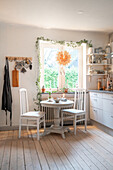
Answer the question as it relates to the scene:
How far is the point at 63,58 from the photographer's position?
465 cm

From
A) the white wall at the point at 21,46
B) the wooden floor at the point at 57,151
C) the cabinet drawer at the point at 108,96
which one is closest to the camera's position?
the wooden floor at the point at 57,151

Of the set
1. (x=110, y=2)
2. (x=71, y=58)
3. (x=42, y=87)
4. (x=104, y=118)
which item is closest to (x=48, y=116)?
(x=42, y=87)

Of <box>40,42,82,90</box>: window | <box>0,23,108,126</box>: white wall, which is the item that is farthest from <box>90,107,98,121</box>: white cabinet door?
<box>0,23,108,126</box>: white wall

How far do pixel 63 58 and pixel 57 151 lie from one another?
2517mm

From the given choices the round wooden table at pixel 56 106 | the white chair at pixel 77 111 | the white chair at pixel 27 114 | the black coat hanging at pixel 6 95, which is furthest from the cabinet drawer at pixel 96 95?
the black coat hanging at pixel 6 95

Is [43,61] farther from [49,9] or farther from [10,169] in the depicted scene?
[10,169]

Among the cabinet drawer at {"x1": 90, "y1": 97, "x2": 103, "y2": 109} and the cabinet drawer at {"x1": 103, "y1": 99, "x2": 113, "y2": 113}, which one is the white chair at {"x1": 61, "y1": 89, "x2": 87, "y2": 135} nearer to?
the cabinet drawer at {"x1": 90, "y1": 97, "x2": 103, "y2": 109}

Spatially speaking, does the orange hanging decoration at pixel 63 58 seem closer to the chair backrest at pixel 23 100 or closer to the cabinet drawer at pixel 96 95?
the cabinet drawer at pixel 96 95

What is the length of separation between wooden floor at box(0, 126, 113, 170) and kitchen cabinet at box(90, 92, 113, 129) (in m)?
0.31

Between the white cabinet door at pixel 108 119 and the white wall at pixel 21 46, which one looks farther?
the white wall at pixel 21 46

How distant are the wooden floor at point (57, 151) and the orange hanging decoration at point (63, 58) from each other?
A: 1841mm

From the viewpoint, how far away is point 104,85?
15.9 feet

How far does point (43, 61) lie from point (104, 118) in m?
2.04

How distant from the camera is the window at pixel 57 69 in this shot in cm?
464
